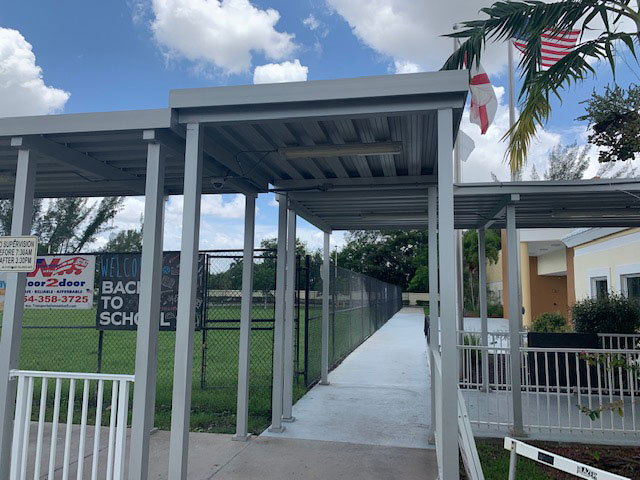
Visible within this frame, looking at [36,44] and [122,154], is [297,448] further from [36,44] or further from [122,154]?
[36,44]

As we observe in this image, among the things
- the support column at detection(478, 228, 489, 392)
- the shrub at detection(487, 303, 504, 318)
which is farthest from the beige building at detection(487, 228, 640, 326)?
the shrub at detection(487, 303, 504, 318)

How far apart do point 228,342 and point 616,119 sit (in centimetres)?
1303

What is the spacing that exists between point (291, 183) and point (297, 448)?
3.03 meters

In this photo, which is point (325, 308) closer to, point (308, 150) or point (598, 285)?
point (308, 150)

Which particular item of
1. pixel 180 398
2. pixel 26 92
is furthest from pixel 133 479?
pixel 26 92

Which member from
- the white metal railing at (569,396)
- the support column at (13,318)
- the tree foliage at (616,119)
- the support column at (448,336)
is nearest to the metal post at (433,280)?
the white metal railing at (569,396)

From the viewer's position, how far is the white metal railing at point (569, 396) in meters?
5.59

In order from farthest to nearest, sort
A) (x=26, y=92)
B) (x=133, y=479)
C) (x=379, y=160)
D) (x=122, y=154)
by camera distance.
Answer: (x=26, y=92), (x=379, y=160), (x=122, y=154), (x=133, y=479)

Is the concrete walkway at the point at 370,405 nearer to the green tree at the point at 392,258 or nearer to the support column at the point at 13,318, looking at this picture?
the support column at the point at 13,318

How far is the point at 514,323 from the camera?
6.07 m

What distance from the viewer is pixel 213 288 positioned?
7.54m

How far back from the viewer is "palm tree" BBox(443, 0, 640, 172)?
17.0 feet

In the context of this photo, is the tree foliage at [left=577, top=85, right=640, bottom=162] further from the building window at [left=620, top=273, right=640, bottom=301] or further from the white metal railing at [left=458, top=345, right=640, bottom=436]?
the building window at [left=620, top=273, right=640, bottom=301]

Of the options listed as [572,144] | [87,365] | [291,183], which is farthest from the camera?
[572,144]
